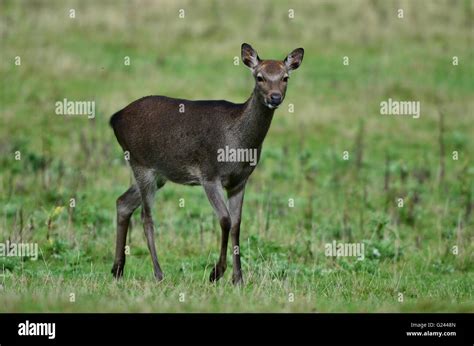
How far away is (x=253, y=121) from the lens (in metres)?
12.1

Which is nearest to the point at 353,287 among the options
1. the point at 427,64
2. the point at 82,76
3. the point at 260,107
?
the point at 260,107

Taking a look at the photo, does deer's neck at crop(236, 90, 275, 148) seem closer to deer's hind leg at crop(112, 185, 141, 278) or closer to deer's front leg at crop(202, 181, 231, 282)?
deer's front leg at crop(202, 181, 231, 282)

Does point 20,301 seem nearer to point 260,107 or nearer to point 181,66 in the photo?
point 260,107

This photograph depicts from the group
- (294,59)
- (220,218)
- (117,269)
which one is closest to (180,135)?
(220,218)

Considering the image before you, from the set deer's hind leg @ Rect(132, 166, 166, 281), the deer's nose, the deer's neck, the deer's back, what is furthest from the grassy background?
the deer's nose

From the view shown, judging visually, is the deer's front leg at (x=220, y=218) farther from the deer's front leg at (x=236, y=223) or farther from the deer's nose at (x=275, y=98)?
the deer's nose at (x=275, y=98)

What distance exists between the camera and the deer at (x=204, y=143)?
1191cm

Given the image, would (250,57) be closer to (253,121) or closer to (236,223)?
(253,121)

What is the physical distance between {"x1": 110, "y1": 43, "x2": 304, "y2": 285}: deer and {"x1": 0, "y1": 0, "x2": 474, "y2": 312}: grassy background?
27.6 inches

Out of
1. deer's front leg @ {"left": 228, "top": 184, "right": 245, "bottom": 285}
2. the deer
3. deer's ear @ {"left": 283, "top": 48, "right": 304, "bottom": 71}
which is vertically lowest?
deer's front leg @ {"left": 228, "top": 184, "right": 245, "bottom": 285}

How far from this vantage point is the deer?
11.9 m

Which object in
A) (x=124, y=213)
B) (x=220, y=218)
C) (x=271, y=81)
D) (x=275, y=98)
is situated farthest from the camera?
(x=124, y=213)

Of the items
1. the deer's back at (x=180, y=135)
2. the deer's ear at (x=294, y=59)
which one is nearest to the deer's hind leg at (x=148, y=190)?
the deer's back at (x=180, y=135)

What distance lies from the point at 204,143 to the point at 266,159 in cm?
934
